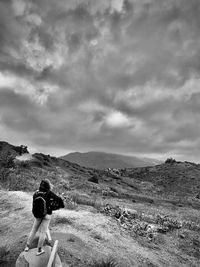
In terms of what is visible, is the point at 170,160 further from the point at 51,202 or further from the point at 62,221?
the point at 51,202

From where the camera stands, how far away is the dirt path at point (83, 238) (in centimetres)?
1020

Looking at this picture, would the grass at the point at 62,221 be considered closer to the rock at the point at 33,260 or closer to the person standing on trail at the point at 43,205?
the person standing on trail at the point at 43,205

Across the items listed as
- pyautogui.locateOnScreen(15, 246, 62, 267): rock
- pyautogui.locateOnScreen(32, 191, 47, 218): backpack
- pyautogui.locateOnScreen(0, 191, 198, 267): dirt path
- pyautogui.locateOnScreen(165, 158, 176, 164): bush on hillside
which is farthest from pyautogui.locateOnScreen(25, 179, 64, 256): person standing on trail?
pyautogui.locateOnScreen(165, 158, 176, 164): bush on hillside

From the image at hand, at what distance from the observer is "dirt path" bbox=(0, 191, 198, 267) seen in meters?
10.2

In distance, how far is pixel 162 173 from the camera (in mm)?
73625

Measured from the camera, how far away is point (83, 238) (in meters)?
12.0

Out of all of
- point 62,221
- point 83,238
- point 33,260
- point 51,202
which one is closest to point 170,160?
point 62,221

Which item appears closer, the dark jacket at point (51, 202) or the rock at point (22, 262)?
the rock at point (22, 262)

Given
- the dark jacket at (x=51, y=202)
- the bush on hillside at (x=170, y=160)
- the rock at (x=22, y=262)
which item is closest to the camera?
the rock at (x=22, y=262)

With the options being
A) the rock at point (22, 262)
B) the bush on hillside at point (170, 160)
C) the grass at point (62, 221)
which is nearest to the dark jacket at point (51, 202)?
the rock at point (22, 262)

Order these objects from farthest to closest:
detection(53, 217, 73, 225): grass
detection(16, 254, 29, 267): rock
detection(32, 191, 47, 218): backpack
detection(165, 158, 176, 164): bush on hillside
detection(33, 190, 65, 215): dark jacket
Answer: detection(165, 158, 176, 164): bush on hillside < detection(53, 217, 73, 225): grass < detection(33, 190, 65, 215): dark jacket < detection(32, 191, 47, 218): backpack < detection(16, 254, 29, 267): rock

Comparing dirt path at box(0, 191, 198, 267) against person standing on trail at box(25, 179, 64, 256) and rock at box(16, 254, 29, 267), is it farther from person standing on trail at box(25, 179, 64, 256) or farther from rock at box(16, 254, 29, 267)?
person standing on trail at box(25, 179, 64, 256)

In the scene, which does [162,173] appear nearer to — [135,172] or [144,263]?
[135,172]

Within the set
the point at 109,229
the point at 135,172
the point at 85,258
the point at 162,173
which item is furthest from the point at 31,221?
the point at 135,172
